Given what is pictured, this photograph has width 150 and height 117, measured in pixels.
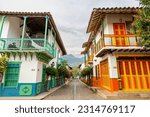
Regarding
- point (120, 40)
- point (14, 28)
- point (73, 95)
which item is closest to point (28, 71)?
point (73, 95)

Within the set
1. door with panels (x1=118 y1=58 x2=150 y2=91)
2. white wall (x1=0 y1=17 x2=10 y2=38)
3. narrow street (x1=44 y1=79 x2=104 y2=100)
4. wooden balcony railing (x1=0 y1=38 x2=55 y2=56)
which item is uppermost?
white wall (x1=0 y1=17 x2=10 y2=38)

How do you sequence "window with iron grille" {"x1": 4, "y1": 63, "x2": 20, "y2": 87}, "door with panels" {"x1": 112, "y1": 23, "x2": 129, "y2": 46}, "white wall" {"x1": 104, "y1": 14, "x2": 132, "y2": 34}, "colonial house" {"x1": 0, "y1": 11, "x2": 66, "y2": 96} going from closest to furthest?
"colonial house" {"x1": 0, "y1": 11, "x2": 66, "y2": 96}
"window with iron grille" {"x1": 4, "y1": 63, "x2": 20, "y2": 87}
"door with panels" {"x1": 112, "y1": 23, "x2": 129, "y2": 46}
"white wall" {"x1": 104, "y1": 14, "x2": 132, "y2": 34}

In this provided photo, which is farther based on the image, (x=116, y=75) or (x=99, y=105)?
(x=116, y=75)

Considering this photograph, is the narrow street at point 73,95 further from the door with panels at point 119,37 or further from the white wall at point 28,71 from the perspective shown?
the door with panels at point 119,37

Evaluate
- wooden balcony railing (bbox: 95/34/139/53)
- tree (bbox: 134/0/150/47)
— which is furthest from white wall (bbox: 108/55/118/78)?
tree (bbox: 134/0/150/47)

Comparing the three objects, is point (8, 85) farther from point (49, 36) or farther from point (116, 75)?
point (116, 75)

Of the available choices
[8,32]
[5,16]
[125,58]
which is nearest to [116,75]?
[125,58]

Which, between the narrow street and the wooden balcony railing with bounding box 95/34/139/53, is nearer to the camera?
the narrow street

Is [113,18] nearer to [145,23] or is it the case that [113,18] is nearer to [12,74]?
[145,23]

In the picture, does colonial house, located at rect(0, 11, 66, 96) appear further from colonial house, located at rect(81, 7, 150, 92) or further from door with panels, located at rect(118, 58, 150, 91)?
door with panels, located at rect(118, 58, 150, 91)

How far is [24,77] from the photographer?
9.35 metres

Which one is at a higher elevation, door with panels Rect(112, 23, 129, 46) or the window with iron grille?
door with panels Rect(112, 23, 129, 46)

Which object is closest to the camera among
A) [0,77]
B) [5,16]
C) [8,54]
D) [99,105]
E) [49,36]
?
[99,105]

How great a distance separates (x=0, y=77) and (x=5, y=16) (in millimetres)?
5360
